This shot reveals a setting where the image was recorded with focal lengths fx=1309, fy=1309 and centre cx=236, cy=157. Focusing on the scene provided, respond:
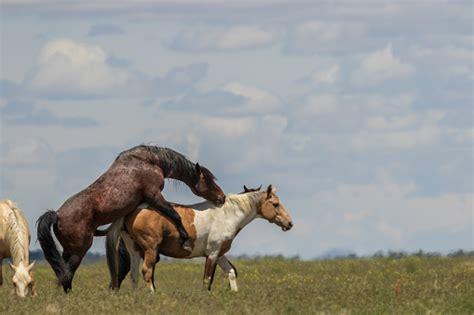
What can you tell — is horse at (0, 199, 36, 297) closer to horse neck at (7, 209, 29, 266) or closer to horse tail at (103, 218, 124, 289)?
horse neck at (7, 209, 29, 266)

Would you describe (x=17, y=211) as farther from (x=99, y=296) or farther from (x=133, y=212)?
(x=99, y=296)

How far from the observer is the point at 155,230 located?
21.9 meters

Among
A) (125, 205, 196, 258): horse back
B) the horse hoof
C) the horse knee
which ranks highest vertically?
(125, 205, 196, 258): horse back

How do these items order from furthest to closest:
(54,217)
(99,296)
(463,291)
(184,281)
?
(184,281), (54,217), (463,291), (99,296)

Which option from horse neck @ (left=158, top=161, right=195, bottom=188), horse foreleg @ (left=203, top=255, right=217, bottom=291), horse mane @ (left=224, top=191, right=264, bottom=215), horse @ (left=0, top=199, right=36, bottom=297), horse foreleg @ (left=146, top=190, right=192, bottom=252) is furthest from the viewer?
horse mane @ (left=224, top=191, right=264, bottom=215)

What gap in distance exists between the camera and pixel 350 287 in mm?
20562

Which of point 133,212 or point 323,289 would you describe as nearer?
point 323,289

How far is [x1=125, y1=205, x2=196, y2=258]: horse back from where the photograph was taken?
21859mm

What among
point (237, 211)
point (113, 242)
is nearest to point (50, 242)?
point (113, 242)

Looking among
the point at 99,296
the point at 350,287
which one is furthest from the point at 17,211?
the point at 350,287

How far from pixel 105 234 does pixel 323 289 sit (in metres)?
4.26

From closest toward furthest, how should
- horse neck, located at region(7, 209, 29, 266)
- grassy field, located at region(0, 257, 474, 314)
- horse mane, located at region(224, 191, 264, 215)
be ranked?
grassy field, located at region(0, 257, 474, 314), horse neck, located at region(7, 209, 29, 266), horse mane, located at region(224, 191, 264, 215)

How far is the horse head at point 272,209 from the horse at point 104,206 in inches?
68.4

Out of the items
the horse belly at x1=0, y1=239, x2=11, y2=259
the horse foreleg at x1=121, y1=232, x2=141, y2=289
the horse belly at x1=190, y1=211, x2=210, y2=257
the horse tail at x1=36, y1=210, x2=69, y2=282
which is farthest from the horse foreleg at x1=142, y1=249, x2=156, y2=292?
the horse belly at x1=0, y1=239, x2=11, y2=259
